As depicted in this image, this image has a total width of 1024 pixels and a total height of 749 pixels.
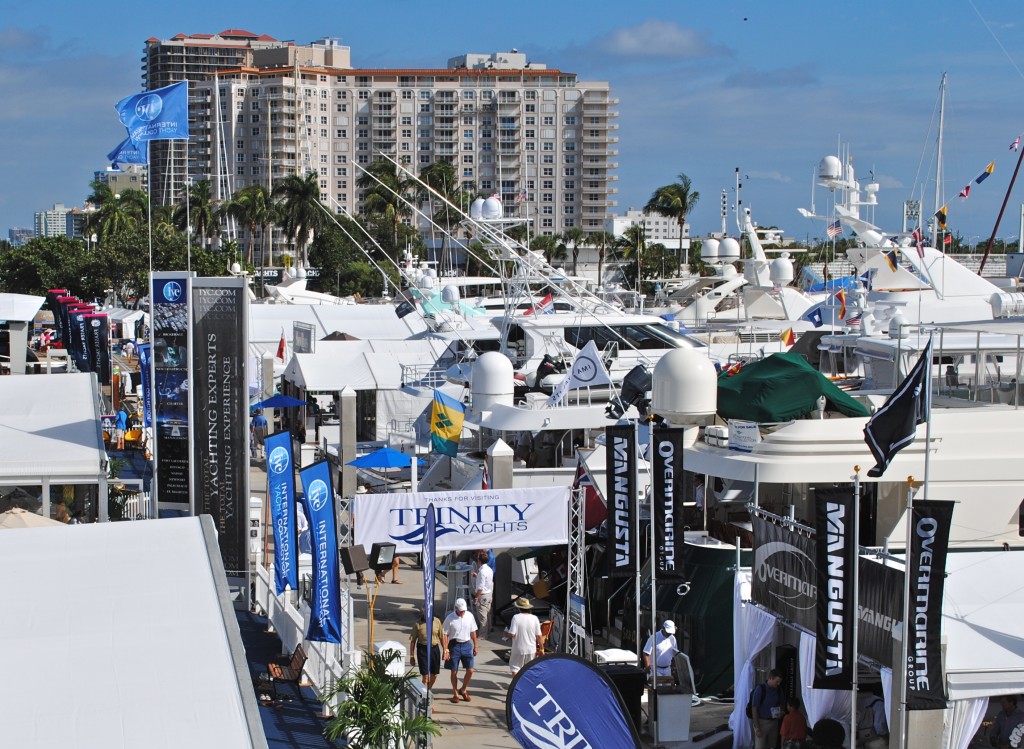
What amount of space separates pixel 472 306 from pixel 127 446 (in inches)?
786

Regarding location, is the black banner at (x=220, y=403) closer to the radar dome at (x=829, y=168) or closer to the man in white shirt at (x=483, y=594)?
the man in white shirt at (x=483, y=594)

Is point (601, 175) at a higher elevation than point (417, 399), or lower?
higher

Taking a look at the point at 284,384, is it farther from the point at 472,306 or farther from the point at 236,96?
the point at 236,96

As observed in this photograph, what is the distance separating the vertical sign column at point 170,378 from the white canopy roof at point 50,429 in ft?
2.90

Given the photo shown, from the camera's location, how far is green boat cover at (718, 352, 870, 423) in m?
16.8

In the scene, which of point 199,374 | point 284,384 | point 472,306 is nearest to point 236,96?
point 472,306

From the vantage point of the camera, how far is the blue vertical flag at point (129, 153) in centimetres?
2123

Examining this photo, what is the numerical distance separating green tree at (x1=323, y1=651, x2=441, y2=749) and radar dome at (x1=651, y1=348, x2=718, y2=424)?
7.15m

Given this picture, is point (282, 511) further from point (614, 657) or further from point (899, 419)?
point (899, 419)

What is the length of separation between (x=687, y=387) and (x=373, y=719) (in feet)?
25.4

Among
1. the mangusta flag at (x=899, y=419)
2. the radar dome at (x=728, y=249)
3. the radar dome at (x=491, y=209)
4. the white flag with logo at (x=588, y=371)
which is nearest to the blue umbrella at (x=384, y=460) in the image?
the white flag with logo at (x=588, y=371)

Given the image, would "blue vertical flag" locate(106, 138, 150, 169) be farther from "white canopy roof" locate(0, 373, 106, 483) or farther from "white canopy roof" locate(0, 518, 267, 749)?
"white canopy roof" locate(0, 518, 267, 749)

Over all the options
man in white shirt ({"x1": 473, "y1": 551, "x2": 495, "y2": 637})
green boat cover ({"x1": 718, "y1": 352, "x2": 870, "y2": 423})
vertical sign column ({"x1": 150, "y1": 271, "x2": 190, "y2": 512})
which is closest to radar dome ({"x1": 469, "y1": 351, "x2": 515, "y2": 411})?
green boat cover ({"x1": 718, "y1": 352, "x2": 870, "y2": 423})

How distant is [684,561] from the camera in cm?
1466
